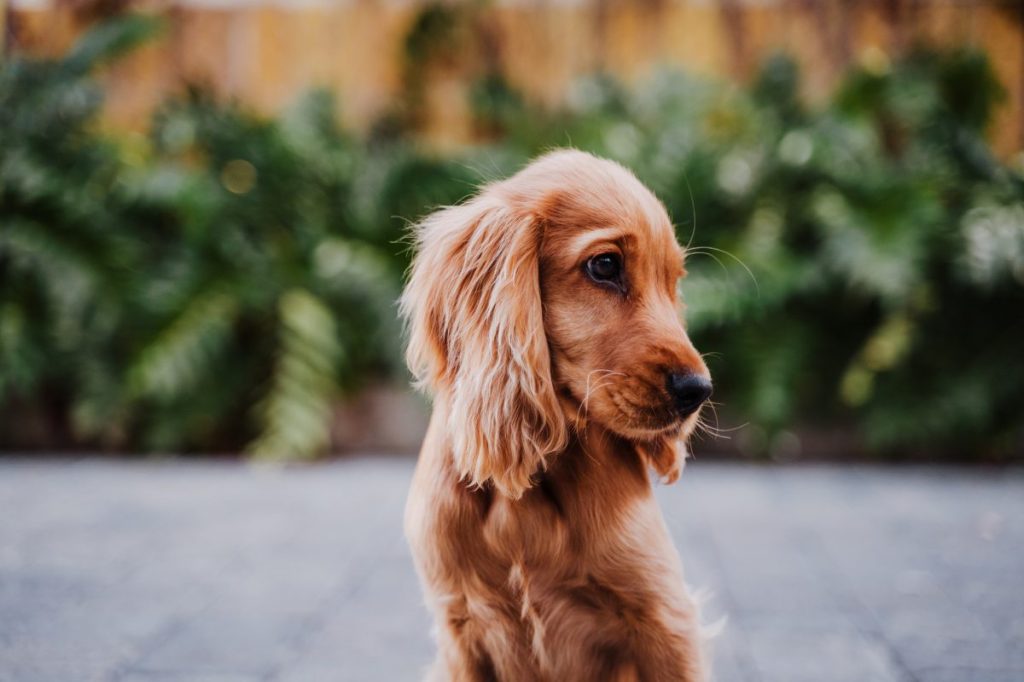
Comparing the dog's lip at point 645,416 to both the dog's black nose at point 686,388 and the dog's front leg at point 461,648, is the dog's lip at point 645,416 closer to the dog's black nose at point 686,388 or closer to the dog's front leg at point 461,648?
the dog's black nose at point 686,388

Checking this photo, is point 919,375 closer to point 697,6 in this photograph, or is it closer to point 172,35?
point 697,6

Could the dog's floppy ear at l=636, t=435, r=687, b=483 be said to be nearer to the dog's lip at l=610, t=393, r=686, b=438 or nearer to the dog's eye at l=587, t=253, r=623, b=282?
the dog's lip at l=610, t=393, r=686, b=438

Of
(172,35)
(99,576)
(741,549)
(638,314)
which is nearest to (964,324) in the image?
(741,549)

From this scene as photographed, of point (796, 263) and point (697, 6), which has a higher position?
point (697, 6)

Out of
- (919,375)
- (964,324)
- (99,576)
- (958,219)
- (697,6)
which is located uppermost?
(697,6)

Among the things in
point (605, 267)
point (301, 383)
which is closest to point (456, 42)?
point (301, 383)

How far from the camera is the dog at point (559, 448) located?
1693mm

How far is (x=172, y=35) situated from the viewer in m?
6.36

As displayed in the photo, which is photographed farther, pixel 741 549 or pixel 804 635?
pixel 741 549

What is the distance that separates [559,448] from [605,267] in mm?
388

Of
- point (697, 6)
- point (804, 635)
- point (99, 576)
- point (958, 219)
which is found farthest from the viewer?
point (697, 6)

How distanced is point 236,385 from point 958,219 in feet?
15.0

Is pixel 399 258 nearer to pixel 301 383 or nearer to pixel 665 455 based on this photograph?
pixel 301 383

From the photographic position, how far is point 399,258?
213 inches
